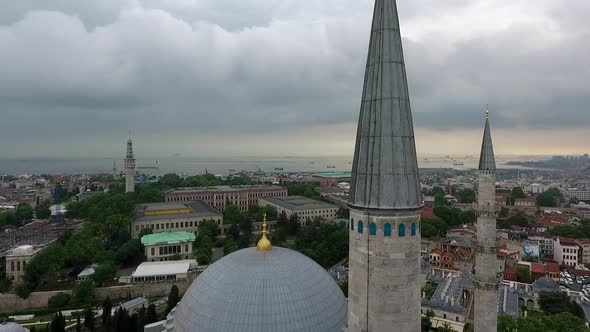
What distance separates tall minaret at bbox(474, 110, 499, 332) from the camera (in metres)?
19.2

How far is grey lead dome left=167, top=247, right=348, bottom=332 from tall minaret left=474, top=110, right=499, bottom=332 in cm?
819

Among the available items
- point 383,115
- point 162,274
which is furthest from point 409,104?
point 162,274

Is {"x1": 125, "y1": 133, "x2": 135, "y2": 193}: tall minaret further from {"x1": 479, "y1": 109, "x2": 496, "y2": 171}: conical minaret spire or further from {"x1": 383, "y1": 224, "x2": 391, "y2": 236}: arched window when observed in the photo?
{"x1": 383, "y1": 224, "x2": 391, "y2": 236}: arched window

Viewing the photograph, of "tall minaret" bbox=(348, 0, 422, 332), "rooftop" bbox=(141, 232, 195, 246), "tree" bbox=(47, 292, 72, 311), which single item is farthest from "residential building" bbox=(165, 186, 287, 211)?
"tall minaret" bbox=(348, 0, 422, 332)

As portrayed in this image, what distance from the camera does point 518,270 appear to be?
4838 cm

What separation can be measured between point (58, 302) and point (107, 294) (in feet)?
14.6

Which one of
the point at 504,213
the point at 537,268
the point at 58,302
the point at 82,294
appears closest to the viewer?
the point at 58,302

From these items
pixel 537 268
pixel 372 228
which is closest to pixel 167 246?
pixel 372 228

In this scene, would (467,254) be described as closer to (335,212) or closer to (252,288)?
(335,212)

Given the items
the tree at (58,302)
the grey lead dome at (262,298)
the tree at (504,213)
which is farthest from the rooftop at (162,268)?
the tree at (504,213)

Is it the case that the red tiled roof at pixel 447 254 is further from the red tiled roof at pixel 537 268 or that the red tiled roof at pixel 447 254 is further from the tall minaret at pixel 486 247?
the tall minaret at pixel 486 247

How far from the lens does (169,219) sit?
201 ft

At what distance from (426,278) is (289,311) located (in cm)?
3554

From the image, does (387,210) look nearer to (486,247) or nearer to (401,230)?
(401,230)
